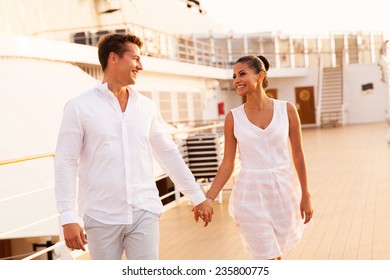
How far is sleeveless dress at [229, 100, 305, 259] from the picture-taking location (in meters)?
2.88

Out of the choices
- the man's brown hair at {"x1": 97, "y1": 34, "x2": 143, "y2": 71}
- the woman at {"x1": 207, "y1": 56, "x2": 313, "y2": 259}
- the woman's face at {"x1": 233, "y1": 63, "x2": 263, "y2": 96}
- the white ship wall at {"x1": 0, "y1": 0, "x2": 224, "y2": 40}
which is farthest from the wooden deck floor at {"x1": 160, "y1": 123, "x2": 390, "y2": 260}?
the white ship wall at {"x1": 0, "y1": 0, "x2": 224, "y2": 40}

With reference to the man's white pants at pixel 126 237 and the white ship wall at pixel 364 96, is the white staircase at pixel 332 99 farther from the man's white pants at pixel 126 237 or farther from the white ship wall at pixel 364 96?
the man's white pants at pixel 126 237

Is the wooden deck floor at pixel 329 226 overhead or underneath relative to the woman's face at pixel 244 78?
underneath

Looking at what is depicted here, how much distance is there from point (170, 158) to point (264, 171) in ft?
1.59

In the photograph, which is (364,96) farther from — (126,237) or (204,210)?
(126,237)

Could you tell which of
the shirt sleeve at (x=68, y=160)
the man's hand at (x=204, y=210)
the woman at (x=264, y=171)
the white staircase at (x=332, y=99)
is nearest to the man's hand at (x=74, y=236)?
the shirt sleeve at (x=68, y=160)

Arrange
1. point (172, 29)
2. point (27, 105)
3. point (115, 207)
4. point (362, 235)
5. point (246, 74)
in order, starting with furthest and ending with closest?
point (172, 29), point (27, 105), point (362, 235), point (246, 74), point (115, 207)

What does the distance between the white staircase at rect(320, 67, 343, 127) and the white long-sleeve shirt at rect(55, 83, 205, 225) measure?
22.1m

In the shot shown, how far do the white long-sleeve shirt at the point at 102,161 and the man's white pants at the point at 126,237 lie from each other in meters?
0.02

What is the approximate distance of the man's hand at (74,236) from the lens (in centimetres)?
224

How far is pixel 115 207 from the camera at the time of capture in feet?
7.62

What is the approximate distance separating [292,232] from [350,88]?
23041 millimetres

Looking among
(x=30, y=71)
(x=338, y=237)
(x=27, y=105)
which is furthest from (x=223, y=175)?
(x=30, y=71)

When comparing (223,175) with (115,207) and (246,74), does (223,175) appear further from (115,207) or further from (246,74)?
(115,207)
